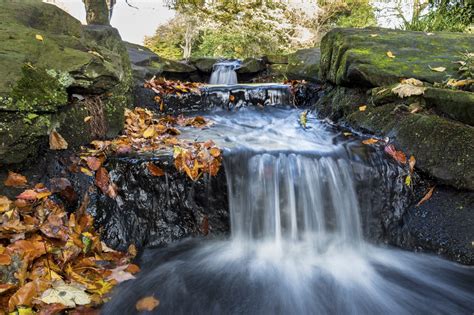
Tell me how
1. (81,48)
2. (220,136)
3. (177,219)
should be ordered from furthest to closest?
(220,136) → (81,48) → (177,219)

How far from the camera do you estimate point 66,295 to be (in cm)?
219

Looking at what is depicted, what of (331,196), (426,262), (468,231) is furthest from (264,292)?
(468,231)

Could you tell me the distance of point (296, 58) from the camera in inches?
390

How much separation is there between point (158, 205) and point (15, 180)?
1225 mm

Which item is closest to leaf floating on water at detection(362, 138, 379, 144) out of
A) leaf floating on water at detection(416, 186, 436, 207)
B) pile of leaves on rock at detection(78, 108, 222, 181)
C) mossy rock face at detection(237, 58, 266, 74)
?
leaf floating on water at detection(416, 186, 436, 207)

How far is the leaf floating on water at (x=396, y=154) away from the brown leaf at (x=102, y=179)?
9.94ft

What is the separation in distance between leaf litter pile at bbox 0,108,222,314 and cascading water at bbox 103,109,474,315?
0.62 ft

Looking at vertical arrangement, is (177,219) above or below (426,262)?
above

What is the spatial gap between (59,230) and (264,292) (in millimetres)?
1685

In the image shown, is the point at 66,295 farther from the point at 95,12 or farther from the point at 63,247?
the point at 95,12

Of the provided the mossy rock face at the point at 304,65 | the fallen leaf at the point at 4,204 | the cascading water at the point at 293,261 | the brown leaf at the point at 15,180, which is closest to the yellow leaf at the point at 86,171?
the brown leaf at the point at 15,180

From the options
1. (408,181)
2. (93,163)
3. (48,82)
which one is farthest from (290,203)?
(48,82)

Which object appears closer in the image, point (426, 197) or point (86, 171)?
point (86, 171)

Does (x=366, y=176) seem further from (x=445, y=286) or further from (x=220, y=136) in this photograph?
(x=220, y=136)
